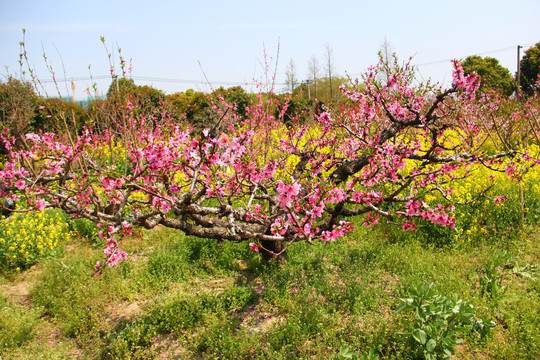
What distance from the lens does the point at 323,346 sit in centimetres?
293

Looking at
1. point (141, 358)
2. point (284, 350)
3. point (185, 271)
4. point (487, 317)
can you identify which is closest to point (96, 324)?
point (141, 358)

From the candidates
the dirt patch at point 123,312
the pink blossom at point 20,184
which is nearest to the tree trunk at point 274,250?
the dirt patch at point 123,312

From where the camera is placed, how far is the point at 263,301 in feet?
12.2

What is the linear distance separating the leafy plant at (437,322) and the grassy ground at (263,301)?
0.40ft

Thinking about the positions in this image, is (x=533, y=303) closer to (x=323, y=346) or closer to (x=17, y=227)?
(x=323, y=346)

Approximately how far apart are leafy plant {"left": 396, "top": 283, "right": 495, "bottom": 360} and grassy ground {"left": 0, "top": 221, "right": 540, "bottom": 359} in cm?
12

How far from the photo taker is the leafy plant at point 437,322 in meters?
2.65

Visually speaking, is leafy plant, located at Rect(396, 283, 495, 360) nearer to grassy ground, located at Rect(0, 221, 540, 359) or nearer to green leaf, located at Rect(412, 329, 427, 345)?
green leaf, located at Rect(412, 329, 427, 345)

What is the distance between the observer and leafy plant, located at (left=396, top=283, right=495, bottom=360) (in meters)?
2.65

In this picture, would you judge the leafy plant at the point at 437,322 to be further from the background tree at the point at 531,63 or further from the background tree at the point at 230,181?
the background tree at the point at 531,63

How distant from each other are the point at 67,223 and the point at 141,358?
372 cm

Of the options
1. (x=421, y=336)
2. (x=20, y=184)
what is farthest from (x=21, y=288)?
(x=421, y=336)

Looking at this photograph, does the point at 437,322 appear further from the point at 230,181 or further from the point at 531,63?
the point at 531,63

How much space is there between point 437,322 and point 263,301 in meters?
1.81
